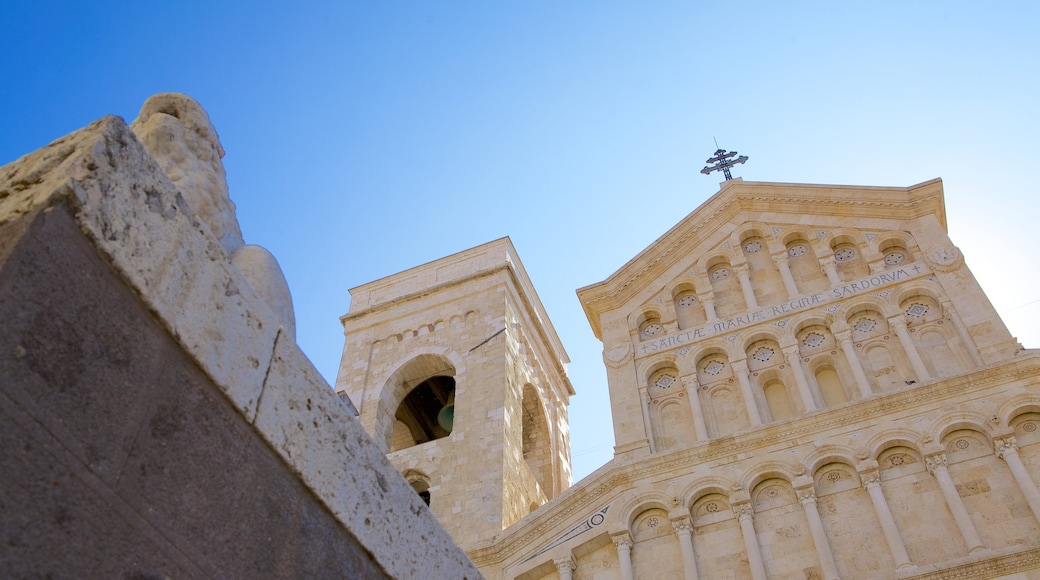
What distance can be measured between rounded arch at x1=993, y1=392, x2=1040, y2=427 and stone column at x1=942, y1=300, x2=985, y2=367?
815mm

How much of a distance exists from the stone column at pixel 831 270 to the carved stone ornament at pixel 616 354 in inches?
135

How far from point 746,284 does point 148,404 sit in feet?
43.0

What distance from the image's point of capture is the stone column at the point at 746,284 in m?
14.5

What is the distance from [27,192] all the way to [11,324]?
1.67ft

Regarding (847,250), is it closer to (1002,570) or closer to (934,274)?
(934,274)

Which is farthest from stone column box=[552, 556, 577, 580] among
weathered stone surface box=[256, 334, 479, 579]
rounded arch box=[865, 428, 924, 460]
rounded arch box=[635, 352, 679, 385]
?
weathered stone surface box=[256, 334, 479, 579]

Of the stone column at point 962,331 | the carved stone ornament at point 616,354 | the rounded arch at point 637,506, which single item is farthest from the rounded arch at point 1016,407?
the carved stone ornament at point 616,354

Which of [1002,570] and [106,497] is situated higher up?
[1002,570]

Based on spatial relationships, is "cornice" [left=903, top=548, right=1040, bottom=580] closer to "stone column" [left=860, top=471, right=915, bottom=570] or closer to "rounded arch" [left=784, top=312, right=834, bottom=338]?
"stone column" [left=860, top=471, right=915, bottom=570]

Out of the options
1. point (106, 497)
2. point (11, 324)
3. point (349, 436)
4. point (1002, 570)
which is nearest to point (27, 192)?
point (11, 324)

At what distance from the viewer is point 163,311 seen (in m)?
2.82

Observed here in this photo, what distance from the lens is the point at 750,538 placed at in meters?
11.2

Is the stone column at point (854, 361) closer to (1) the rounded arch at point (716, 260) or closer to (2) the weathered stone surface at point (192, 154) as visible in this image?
(1) the rounded arch at point (716, 260)

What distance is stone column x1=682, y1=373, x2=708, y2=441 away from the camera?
13.0 m
